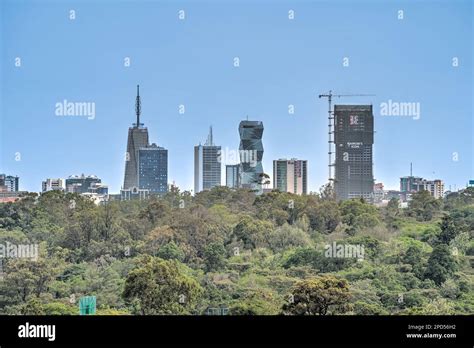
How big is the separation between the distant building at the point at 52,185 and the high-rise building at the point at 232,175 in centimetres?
123

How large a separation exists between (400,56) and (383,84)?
241 mm

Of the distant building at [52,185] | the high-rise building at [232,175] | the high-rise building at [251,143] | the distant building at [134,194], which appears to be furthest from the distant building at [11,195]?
the high-rise building at [251,143]

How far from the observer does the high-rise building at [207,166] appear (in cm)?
538

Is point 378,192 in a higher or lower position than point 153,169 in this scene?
lower

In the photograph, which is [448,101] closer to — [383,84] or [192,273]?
[383,84]

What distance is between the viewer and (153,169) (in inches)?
224

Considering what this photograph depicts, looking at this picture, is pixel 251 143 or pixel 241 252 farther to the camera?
pixel 241 252

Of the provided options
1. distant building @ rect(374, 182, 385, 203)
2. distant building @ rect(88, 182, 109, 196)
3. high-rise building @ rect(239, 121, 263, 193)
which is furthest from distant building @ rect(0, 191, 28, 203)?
distant building @ rect(374, 182, 385, 203)

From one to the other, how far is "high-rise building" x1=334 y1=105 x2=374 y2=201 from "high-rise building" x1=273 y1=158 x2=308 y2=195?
24cm

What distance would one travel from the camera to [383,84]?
5520 mm

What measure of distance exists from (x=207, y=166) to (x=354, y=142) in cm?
105

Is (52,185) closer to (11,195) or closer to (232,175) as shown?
(11,195)

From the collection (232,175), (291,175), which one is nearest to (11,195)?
(232,175)
